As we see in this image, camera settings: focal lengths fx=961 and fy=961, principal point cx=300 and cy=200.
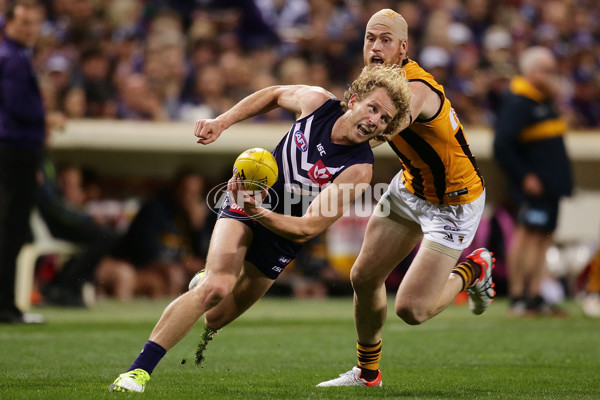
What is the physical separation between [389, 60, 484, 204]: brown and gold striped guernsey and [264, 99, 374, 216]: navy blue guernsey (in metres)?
0.54

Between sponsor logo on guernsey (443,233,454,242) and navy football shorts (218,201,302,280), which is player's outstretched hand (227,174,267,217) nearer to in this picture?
navy football shorts (218,201,302,280)

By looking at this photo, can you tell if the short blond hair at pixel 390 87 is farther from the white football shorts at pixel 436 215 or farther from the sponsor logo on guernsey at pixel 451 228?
the sponsor logo on guernsey at pixel 451 228

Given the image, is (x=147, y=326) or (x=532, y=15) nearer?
(x=147, y=326)

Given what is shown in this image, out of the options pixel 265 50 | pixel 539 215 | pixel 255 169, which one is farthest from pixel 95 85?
pixel 255 169

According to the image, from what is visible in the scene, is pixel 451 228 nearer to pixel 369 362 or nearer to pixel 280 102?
pixel 369 362

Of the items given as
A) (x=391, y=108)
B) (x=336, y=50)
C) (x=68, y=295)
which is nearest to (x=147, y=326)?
(x=68, y=295)

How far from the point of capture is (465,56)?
55.0 ft

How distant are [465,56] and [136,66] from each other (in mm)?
6035

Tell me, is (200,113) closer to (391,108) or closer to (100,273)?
(100,273)

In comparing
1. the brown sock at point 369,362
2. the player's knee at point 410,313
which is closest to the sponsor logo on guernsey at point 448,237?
the player's knee at point 410,313

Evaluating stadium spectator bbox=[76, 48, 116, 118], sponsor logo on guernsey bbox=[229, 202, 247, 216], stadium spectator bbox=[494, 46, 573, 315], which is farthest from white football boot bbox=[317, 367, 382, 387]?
stadium spectator bbox=[76, 48, 116, 118]

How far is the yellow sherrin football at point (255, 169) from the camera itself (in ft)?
16.5

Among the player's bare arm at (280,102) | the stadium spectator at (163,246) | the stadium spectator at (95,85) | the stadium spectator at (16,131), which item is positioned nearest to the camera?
the player's bare arm at (280,102)

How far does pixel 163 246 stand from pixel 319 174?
747cm
